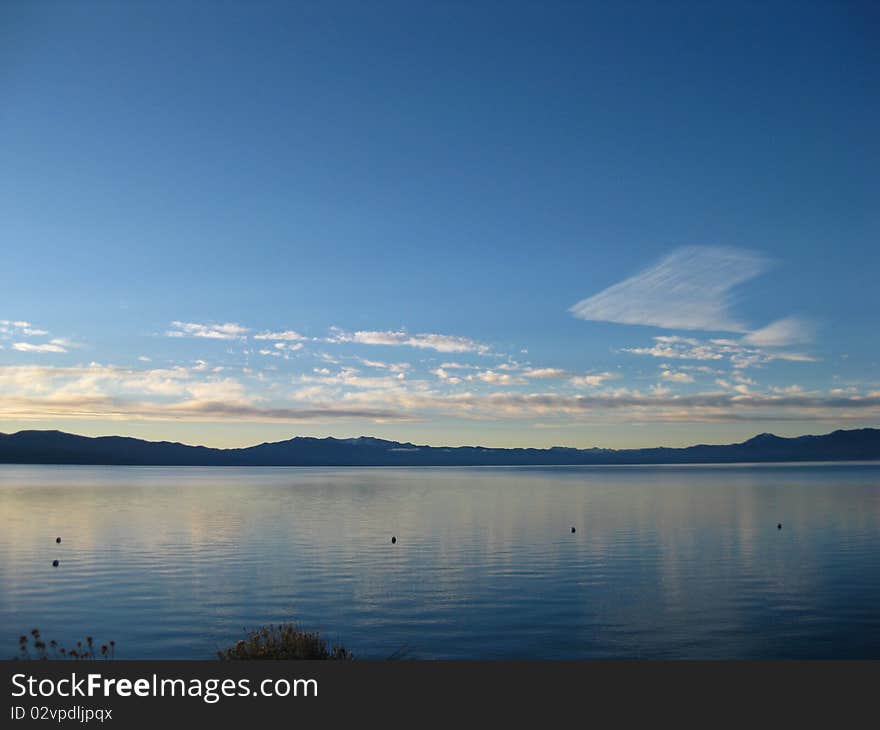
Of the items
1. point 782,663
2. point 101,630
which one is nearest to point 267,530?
point 101,630

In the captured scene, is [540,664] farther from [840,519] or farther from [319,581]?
[840,519]

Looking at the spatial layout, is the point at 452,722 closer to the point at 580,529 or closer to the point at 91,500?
the point at 580,529

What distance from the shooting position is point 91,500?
439 ft

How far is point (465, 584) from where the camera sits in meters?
45.9

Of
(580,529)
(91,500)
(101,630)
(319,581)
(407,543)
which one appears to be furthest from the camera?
(91,500)

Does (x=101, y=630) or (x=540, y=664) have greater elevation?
(x=540, y=664)

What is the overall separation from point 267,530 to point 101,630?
4539 centimetres

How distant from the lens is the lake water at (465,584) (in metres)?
32.3

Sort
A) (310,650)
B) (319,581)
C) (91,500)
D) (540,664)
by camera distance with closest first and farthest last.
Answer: (540,664)
(310,650)
(319,581)
(91,500)

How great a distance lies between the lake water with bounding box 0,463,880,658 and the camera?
3228 cm

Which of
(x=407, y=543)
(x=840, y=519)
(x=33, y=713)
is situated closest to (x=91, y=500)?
(x=407, y=543)

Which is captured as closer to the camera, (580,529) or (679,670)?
(679,670)

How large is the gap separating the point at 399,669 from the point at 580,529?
6277 cm

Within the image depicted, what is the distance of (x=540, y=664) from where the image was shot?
21.5 m
